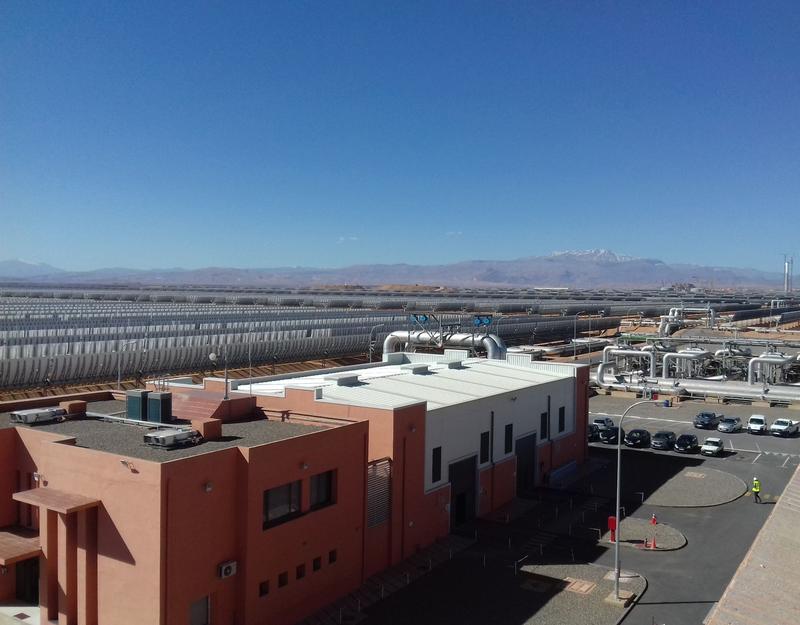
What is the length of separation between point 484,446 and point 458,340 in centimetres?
1377

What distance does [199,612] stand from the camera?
16047mm

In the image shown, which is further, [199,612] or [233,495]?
[233,495]

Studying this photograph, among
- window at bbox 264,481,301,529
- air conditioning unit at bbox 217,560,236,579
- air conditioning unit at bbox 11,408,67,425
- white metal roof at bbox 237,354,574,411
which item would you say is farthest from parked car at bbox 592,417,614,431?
air conditioning unit at bbox 11,408,67,425

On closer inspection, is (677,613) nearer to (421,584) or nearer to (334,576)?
(421,584)

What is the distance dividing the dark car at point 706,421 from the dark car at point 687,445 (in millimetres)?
6728

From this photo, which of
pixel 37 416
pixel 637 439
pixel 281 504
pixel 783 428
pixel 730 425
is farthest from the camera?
pixel 730 425

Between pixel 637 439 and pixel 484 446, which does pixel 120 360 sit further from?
pixel 637 439

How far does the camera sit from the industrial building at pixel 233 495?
50.6ft

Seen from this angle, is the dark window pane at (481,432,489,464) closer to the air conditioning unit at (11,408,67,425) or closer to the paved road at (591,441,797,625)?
the paved road at (591,441,797,625)

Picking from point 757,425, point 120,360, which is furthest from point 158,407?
point 757,425

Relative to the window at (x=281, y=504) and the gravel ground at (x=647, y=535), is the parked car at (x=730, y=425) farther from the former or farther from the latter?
the window at (x=281, y=504)

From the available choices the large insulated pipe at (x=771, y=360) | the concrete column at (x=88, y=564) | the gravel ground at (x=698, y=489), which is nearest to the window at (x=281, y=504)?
the concrete column at (x=88, y=564)

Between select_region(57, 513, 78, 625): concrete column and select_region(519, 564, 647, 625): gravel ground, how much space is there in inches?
441

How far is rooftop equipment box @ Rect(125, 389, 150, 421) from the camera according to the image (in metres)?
21.1
